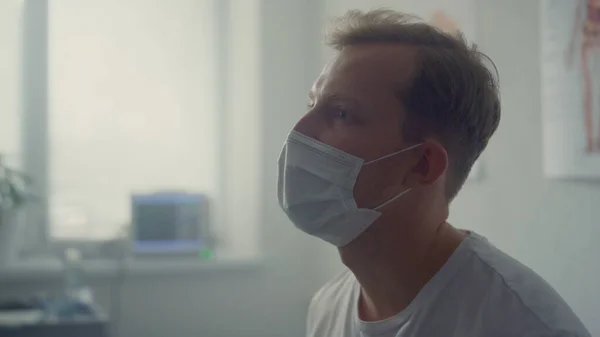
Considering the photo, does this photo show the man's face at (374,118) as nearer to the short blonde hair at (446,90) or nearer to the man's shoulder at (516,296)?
the short blonde hair at (446,90)

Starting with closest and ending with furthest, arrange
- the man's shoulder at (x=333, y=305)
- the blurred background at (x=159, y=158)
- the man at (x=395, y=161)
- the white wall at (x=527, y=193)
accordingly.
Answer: the man at (x=395, y=161), the man's shoulder at (x=333, y=305), the white wall at (x=527, y=193), the blurred background at (x=159, y=158)

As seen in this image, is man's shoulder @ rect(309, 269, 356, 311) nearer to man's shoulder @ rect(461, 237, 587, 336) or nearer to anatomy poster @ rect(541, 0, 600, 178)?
man's shoulder @ rect(461, 237, 587, 336)

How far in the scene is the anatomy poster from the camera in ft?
4.65

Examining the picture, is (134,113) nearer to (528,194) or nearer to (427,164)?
(528,194)

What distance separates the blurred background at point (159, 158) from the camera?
2555 millimetres

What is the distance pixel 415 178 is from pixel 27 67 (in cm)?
188

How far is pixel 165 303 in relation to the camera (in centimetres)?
257

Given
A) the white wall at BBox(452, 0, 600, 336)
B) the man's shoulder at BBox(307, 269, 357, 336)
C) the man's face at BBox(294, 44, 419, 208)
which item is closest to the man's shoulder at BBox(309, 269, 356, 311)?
the man's shoulder at BBox(307, 269, 357, 336)

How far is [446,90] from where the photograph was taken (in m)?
1.17

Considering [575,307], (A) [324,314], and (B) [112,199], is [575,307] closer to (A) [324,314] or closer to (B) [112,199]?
(A) [324,314]

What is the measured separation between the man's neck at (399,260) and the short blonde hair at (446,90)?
0.11m

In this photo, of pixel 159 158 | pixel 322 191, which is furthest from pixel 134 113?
pixel 322 191

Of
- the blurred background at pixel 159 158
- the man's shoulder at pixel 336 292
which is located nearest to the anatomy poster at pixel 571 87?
the man's shoulder at pixel 336 292

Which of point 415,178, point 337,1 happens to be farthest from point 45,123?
point 415,178
